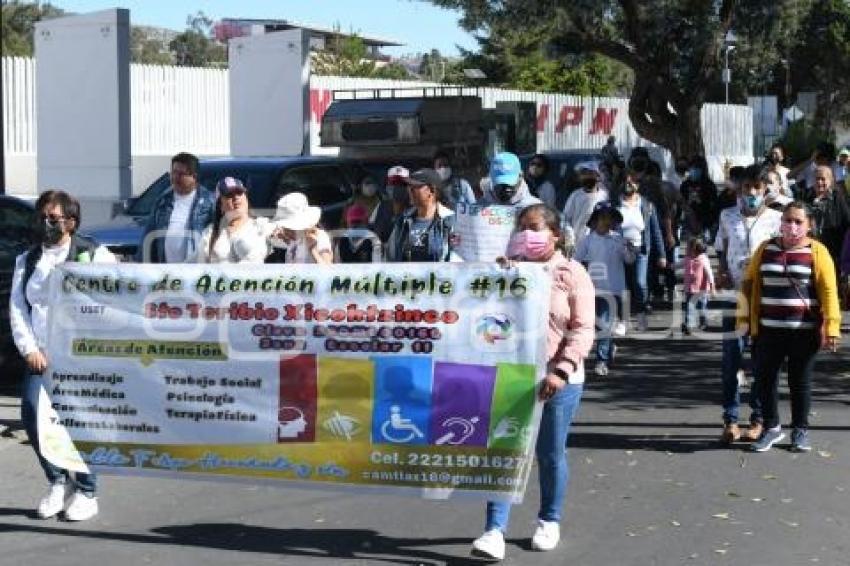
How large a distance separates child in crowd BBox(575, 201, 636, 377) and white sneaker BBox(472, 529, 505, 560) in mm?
6329

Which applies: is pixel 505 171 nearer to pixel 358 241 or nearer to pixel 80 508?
pixel 80 508

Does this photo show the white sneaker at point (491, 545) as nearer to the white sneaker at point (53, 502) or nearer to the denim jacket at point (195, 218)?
the white sneaker at point (53, 502)

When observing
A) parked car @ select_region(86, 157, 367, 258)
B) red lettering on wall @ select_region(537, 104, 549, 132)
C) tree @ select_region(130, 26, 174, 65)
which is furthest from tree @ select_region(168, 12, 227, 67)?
parked car @ select_region(86, 157, 367, 258)

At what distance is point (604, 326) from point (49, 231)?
20.7 feet

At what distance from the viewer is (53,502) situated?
802 centimetres

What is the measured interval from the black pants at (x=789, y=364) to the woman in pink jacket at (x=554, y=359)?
2537 millimetres

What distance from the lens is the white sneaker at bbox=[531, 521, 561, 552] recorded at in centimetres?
729

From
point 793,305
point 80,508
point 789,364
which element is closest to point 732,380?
point 789,364

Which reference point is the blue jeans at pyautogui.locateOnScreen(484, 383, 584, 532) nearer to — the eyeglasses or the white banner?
the white banner

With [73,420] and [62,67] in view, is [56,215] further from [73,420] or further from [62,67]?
[62,67]

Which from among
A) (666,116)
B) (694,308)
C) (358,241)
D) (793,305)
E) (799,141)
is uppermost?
(666,116)

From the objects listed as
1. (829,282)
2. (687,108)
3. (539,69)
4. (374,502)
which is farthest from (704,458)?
(539,69)

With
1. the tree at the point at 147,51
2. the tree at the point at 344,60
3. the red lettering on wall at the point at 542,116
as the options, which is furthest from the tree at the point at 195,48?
the red lettering on wall at the point at 542,116

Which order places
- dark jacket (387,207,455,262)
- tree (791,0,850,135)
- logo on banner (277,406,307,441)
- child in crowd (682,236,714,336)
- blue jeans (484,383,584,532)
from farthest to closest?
tree (791,0,850,135) < child in crowd (682,236,714,336) < dark jacket (387,207,455,262) < logo on banner (277,406,307,441) < blue jeans (484,383,584,532)
